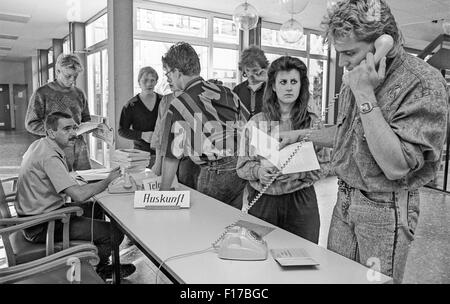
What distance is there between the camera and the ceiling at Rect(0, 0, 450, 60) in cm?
659

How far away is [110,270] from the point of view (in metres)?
2.77

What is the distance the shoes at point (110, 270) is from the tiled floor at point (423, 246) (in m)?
0.04

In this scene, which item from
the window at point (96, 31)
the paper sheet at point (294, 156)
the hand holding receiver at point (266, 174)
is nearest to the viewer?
the paper sheet at point (294, 156)

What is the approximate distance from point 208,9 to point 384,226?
21.8 feet

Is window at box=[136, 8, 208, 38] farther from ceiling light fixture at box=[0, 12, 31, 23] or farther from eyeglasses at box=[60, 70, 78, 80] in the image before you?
eyeglasses at box=[60, 70, 78, 80]

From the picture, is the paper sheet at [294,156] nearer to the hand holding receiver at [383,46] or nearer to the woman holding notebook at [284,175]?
the woman holding notebook at [284,175]

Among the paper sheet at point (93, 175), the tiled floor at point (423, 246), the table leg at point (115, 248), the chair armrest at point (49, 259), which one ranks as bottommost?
the tiled floor at point (423, 246)

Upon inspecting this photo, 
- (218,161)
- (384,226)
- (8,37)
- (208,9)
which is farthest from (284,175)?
(8,37)

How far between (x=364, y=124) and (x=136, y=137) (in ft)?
9.40

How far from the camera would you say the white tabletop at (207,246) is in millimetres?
1140

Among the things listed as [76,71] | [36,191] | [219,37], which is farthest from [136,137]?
[219,37]

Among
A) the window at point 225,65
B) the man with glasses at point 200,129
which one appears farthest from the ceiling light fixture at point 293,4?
the window at point 225,65

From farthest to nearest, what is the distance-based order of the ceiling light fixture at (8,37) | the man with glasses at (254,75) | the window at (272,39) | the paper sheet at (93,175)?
the ceiling light fixture at (8,37) < the window at (272,39) < the man with glasses at (254,75) < the paper sheet at (93,175)

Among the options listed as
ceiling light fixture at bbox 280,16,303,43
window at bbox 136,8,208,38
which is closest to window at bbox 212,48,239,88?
window at bbox 136,8,208,38
